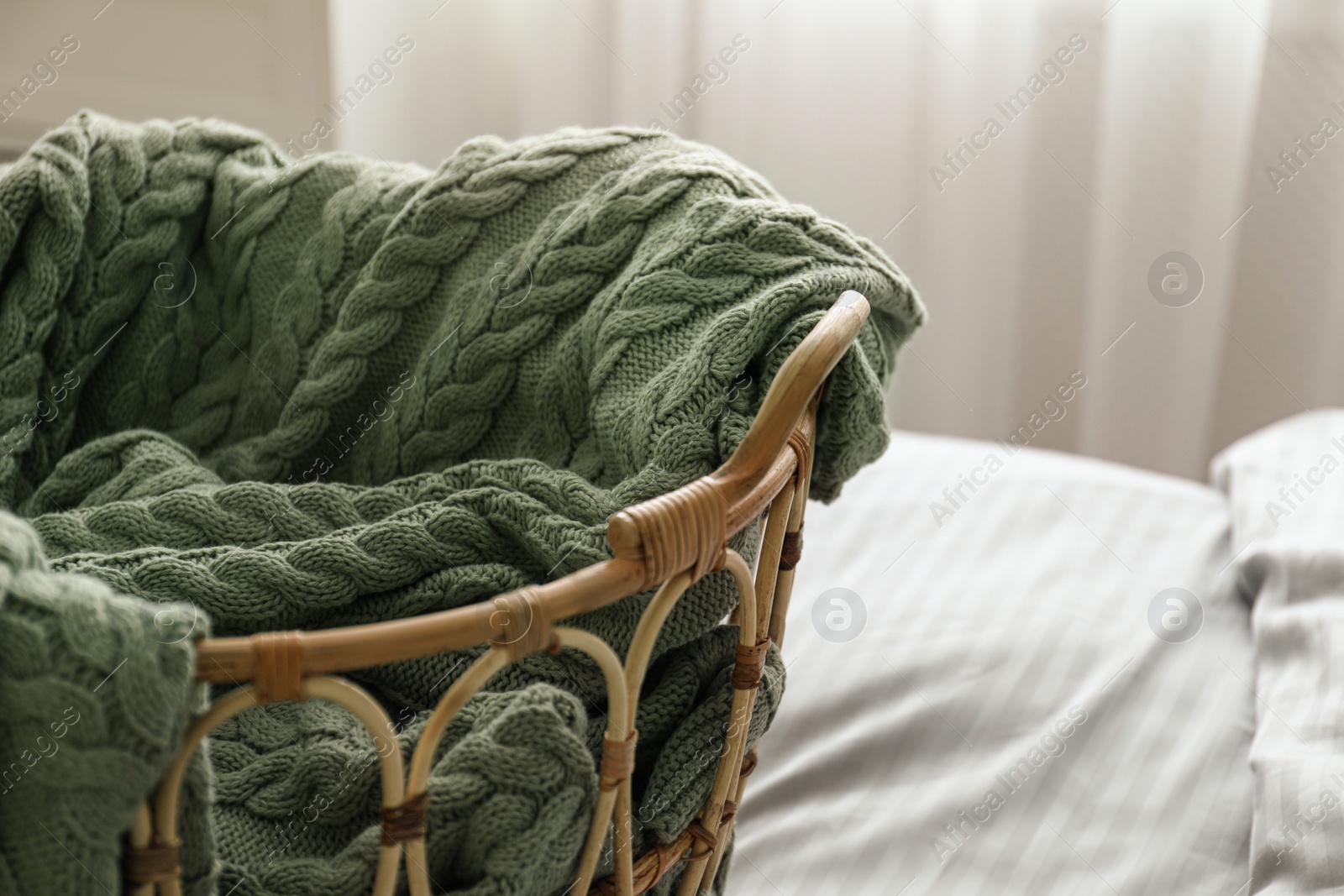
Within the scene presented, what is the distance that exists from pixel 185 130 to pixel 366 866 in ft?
2.34

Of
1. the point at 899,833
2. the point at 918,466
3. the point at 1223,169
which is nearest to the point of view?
the point at 899,833

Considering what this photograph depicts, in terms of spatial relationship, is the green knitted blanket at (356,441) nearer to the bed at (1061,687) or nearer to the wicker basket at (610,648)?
the wicker basket at (610,648)

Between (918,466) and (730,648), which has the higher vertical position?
(730,648)

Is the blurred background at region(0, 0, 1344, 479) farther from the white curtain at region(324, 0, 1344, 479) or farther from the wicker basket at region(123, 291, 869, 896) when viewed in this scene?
the wicker basket at region(123, 291, 869, 896)

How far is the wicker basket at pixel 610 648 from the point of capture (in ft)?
1.44

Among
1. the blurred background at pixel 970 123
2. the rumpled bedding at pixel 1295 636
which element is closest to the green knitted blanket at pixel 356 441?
the rumpled bedding at pixel 1295 636

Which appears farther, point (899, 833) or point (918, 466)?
point (918, 466)

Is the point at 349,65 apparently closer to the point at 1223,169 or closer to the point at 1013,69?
the point at 1013,69

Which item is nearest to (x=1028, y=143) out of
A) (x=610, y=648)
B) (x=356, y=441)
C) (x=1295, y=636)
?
(x=1295, y=636)

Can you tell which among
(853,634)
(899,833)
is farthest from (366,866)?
(853,634)

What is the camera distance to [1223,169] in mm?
1625

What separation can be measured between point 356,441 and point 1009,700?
65cm

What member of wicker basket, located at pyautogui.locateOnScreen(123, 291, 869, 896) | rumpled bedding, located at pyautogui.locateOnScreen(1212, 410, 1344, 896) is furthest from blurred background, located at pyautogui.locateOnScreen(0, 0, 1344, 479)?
wicker basket, located at pyautogui.locateOnScreen(123, 291, 869, 896)

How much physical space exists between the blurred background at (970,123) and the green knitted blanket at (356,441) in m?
0.81
